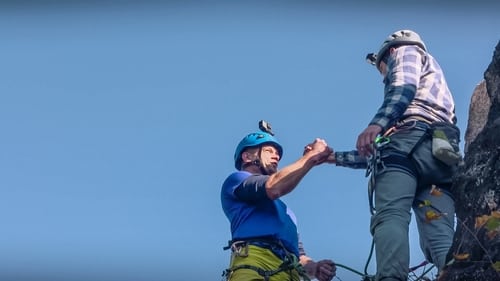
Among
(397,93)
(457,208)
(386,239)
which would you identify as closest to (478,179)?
(457,208)

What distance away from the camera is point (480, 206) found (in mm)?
5234

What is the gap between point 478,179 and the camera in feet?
17.7

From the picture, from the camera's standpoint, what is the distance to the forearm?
669cm

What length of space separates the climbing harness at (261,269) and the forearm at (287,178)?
0.35 m

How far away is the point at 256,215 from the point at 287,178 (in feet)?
1.38

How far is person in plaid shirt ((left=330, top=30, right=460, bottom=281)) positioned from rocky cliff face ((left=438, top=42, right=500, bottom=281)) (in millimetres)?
254

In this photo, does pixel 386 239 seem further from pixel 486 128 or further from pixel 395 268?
pixel 486 128

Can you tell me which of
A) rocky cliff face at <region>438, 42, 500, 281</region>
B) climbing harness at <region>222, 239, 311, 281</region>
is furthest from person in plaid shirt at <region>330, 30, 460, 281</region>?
climbing harness at <region>222, 239, 311, 281</region>

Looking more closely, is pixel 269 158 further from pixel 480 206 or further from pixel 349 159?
pixel 480 206

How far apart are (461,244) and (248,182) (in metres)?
2.27

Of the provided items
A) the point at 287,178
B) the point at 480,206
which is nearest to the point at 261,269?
the point at 287,178

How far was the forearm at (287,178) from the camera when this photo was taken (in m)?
6.69

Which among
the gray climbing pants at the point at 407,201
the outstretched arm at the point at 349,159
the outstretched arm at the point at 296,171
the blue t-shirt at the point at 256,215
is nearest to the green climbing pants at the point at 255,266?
the blue t-shirt at the point at 256,215

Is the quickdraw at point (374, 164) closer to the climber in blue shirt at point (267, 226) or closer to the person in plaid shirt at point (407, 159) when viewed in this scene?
the person in plaid shirt at point (407, 159)
